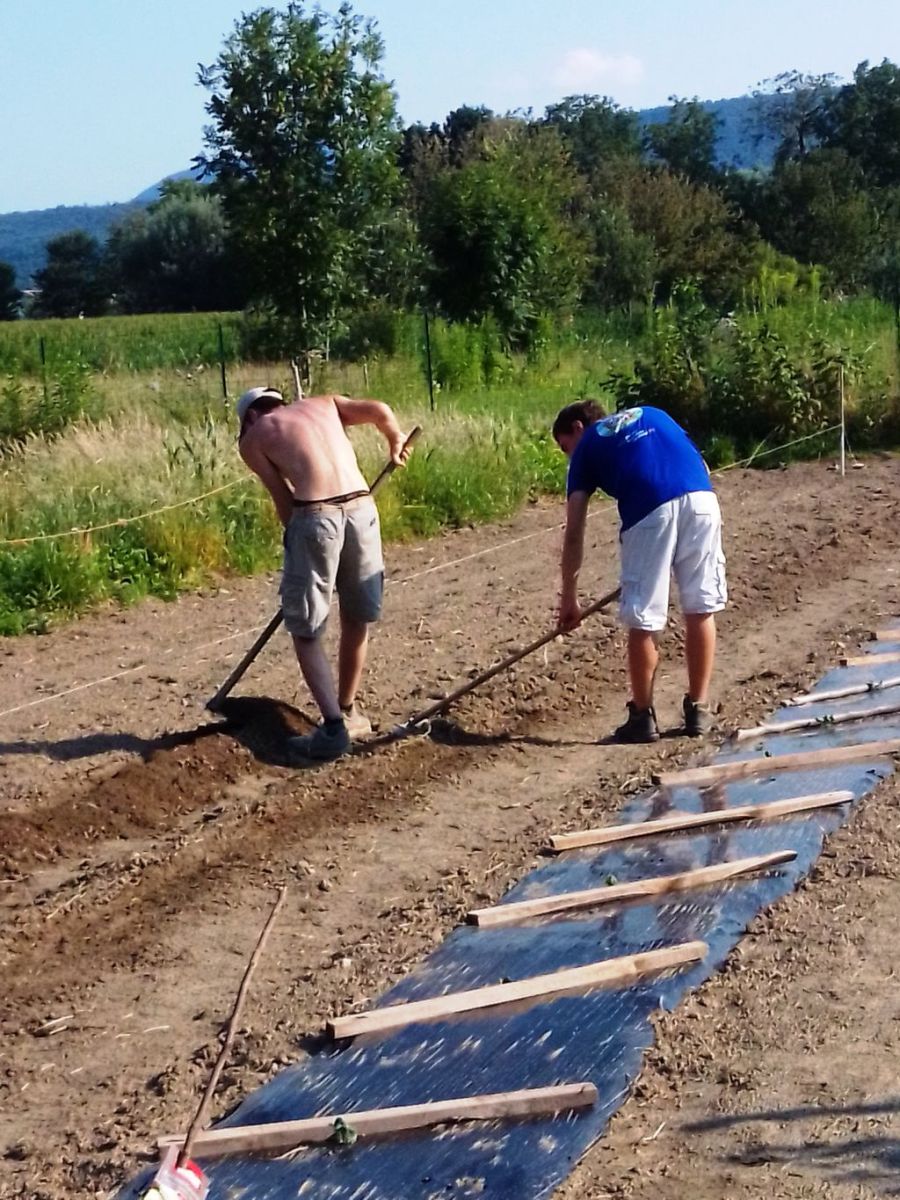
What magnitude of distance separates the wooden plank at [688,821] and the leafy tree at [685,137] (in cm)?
6666

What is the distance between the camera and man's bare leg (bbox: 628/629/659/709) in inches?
292

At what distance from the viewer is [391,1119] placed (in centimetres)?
408

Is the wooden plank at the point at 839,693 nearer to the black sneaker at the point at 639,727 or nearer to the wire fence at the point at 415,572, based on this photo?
the black sneaker at the point at 639,727

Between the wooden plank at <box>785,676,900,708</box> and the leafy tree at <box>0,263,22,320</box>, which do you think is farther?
the leafy tree at <box>0,263,22,320</box>

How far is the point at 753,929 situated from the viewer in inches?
206

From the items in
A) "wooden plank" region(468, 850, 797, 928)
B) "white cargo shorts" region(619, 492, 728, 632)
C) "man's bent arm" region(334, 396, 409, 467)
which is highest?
"man's bent arm" region(334, 396, 409, 467)

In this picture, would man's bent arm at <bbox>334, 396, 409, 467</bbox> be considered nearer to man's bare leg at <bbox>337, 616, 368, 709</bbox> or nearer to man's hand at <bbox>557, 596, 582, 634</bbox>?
man's bare leg at <bbox>337, 616, 368, 709</bbox>

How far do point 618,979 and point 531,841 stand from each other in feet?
4.64

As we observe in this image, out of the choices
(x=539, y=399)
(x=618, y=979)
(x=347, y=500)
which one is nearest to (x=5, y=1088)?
(x=618, y=979)

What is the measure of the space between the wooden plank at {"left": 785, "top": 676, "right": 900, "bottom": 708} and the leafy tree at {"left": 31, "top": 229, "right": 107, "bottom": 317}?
65593mm

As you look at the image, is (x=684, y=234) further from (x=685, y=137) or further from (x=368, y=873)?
(x=368, y=873)

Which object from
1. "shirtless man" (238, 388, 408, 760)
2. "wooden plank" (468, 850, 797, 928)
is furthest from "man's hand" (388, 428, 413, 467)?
"wooden plank" (468, 850, 797, 928)

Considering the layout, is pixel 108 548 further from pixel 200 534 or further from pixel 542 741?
pixel 542 741

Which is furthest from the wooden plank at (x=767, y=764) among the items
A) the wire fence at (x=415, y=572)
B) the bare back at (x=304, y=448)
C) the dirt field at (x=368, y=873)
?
the wire fence at (x=415, y=572)
